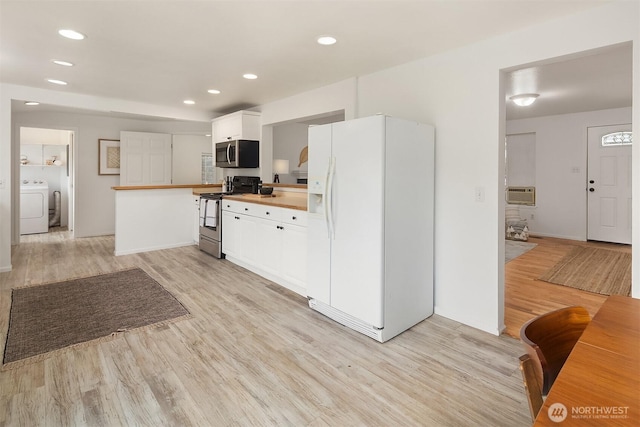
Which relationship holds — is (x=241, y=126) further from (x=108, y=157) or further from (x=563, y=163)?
(x=563, y=163)

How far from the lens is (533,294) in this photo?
3502mm

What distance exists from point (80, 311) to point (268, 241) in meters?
1.79

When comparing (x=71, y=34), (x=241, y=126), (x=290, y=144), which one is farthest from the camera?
(x=290, y=144)

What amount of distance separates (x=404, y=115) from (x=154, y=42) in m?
2.22

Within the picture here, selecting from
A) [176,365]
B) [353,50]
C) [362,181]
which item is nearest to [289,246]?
[362,181]

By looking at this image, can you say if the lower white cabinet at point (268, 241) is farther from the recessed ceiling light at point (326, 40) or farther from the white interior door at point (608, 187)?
the white interior door at point (608, 187)

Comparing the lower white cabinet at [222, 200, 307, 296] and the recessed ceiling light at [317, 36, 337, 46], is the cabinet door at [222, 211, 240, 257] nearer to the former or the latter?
the lower white cabinet at [222, 200, 307, 296]

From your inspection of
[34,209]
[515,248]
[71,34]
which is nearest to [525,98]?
[515,248]

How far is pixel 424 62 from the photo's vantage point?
305cm

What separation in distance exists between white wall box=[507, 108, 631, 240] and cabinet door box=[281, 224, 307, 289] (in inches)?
224

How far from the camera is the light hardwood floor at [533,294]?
9.84 feet

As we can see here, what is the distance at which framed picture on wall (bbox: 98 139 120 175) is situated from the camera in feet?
21.2

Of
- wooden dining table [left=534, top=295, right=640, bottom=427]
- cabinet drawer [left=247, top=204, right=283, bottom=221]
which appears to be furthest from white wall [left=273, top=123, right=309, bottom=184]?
wooden dining table [left=534, top=295, right=640, bottom=427]

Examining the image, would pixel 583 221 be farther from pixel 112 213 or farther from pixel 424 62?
pixel 112 213
